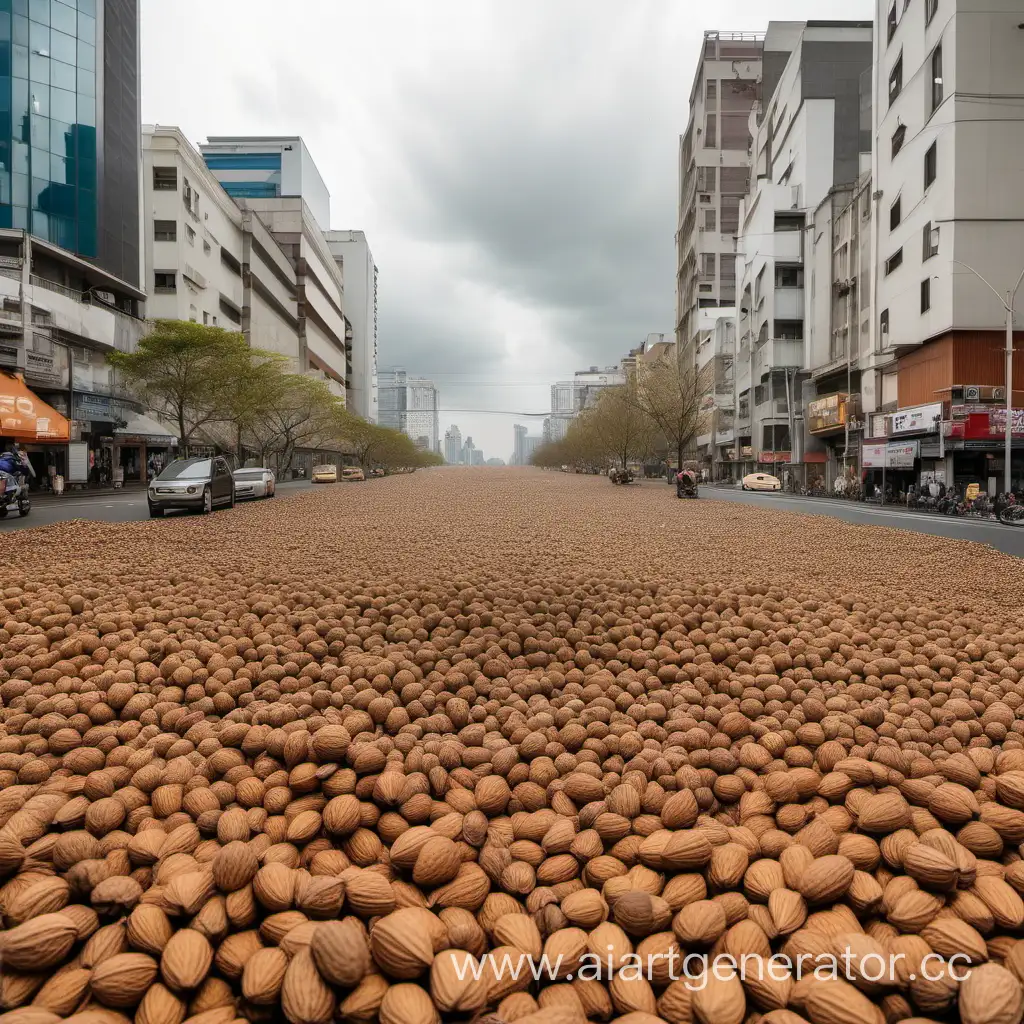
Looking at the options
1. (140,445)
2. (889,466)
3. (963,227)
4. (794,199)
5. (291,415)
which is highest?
(794,199)

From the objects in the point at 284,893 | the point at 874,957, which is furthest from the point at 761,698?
the point at 284,893

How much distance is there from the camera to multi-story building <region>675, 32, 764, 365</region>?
92125mm

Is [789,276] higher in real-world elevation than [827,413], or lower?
higher

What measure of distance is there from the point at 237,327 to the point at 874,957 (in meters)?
77.0

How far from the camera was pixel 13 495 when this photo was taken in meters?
16.9

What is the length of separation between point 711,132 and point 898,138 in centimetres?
6398

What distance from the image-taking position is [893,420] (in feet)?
125

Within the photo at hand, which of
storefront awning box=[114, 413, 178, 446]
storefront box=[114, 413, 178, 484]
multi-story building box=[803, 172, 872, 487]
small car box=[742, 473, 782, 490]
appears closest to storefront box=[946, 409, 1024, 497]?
multi-story building box=[803, 172, 872, 487]

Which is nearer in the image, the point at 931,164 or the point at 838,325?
the point at 931,164

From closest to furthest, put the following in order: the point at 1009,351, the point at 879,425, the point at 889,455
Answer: the point at 1009,351
the point at 889,455
the point at 879,425

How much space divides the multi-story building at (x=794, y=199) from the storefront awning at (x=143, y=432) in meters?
51.9

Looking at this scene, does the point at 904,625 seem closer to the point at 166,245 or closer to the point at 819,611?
the point at 819,611

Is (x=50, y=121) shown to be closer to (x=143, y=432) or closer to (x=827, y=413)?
(x=143, y=432)

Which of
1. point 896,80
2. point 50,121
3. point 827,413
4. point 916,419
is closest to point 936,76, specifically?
point 896,80
